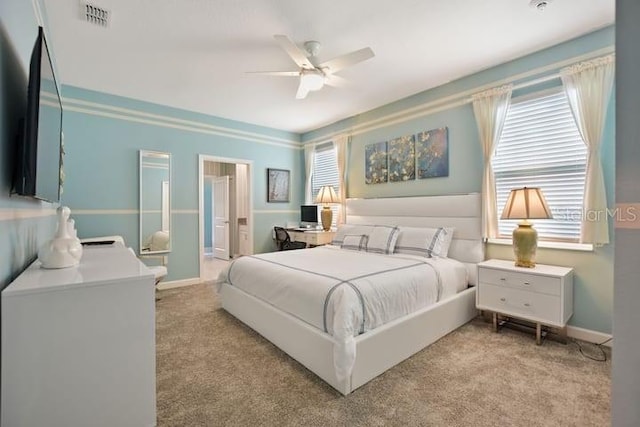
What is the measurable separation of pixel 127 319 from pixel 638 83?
2307 mm

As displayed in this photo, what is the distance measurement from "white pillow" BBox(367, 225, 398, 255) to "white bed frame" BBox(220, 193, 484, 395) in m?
0.43

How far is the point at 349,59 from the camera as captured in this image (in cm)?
251

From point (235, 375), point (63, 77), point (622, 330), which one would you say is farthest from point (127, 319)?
point (63, 77)

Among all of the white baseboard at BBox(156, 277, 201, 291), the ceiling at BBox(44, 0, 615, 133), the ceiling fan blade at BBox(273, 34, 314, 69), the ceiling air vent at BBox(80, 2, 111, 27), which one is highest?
the ceiling at BBox(44, 0, 615, 133)

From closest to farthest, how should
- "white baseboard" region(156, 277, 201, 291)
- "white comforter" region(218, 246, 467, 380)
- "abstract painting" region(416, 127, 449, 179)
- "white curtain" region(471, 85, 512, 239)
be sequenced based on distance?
"white comforter" region(218, 246, 467, 380) < "white curtain" region(471, 85, 512, 239) < "abstract painting" region(416, 127, 449, 179) < "white baseboard" region(156, 277, 201, 291)

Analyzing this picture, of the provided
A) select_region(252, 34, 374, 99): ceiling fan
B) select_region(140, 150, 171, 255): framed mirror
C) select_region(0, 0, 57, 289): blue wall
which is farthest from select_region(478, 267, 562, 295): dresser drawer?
select_region(140, 150, 171, 255): framed mirror

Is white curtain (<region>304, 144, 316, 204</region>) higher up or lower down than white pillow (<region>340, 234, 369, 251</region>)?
higher up

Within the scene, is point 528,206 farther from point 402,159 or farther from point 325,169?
point 325,169

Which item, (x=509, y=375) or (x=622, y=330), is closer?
(x=622, y=330)

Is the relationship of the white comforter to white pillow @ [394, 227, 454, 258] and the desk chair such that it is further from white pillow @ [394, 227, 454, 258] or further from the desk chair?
the desk chair

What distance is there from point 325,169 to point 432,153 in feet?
7.32

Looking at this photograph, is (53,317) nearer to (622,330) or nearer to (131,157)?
(622,330)

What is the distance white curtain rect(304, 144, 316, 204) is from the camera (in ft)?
18.7

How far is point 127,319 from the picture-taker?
1228 mm
